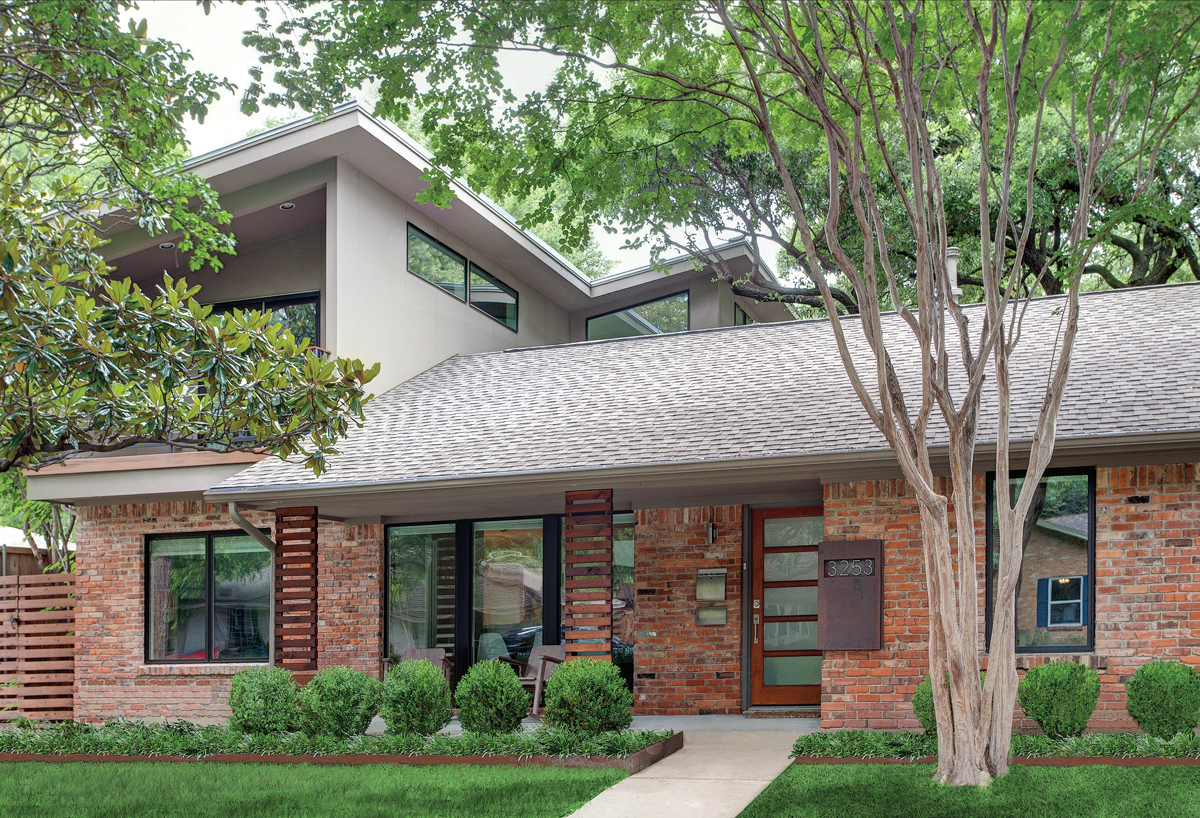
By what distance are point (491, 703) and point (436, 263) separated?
7660 millimetres

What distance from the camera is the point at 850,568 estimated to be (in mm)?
9930

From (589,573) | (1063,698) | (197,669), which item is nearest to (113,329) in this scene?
(589,573)

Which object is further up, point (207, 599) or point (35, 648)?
point (207, 599)

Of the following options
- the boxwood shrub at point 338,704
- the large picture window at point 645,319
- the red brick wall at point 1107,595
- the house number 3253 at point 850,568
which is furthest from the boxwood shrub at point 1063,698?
the large picture window at point 645,319

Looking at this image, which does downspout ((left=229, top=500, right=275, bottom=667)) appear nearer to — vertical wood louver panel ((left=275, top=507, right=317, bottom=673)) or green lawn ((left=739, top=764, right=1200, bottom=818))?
vertical wood louver panel ((left=275, top=507, right=317, bottom=673))

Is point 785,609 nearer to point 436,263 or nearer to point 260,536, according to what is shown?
point 260,536

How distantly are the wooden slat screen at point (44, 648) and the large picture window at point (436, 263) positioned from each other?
6086 millimetres

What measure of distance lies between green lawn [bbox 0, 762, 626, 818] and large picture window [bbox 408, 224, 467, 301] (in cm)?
767

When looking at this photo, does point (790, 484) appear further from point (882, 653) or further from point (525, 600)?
point (525, 600)

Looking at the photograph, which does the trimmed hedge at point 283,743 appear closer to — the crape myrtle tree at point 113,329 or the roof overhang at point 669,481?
the roof overhang at point 669,481

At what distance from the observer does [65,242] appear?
9.28 metres

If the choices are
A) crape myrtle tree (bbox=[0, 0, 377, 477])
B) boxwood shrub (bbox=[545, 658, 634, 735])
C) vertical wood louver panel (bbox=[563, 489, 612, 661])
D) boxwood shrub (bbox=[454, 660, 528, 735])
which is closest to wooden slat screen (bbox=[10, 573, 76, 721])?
crape myrtle tree (bbox=[0, 0, 377, 477])

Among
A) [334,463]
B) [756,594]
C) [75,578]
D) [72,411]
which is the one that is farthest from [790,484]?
[75,578]

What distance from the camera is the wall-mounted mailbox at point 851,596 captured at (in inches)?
384
